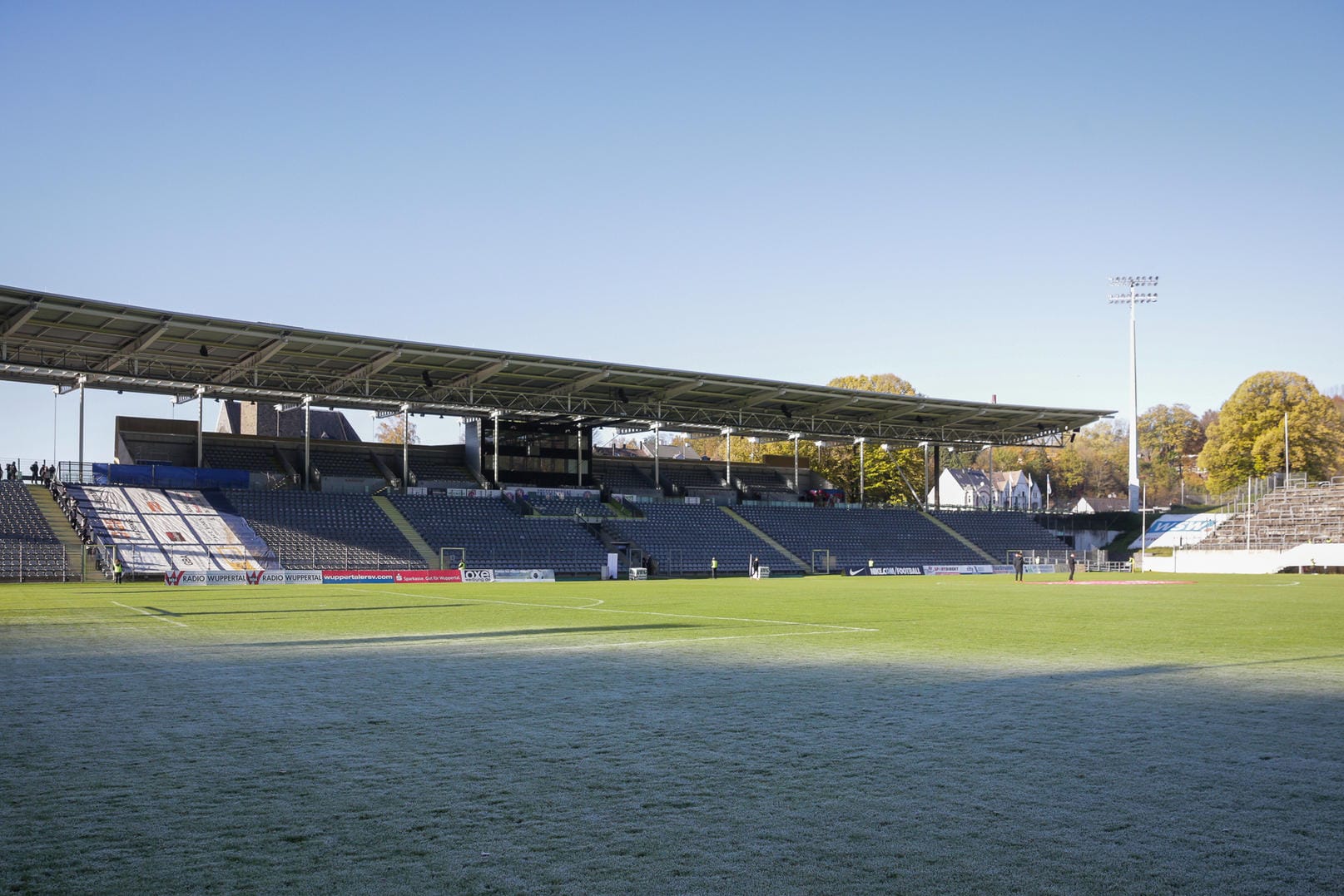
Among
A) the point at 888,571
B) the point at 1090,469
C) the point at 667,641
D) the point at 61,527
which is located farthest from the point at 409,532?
the point at 1090,469

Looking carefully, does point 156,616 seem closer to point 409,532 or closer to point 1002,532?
point 409,532

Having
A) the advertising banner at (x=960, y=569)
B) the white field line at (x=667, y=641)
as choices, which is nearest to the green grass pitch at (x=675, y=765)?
the white field line at (x=667, y=641)

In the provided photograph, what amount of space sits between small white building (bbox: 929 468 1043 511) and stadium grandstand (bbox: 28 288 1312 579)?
192 feet

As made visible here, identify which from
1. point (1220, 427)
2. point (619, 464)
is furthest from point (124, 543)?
point (1220, 427)

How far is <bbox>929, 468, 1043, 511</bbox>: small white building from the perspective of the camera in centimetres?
13275

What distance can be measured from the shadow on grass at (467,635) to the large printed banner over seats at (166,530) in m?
27.9

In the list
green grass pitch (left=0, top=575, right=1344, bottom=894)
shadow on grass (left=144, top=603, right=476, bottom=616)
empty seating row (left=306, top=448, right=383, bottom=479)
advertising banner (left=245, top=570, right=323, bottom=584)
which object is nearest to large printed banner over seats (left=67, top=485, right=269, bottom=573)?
advertising banner (left=245, top=570, right=323, bottom=584)

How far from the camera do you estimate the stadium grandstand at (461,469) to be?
1754 inches

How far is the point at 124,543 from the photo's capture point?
42.3 metres

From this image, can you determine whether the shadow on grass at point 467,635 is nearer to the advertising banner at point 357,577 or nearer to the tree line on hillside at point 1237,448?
the advertising banner at point 357,577

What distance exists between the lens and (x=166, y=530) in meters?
44.4

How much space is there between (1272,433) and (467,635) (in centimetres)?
8016

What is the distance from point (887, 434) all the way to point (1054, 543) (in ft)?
43.4

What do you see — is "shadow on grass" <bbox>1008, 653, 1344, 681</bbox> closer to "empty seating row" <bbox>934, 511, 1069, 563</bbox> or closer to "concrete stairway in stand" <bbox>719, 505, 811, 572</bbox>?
"concrete stairway in stand" <bbox>719, 505, 811, 572</bbox>
